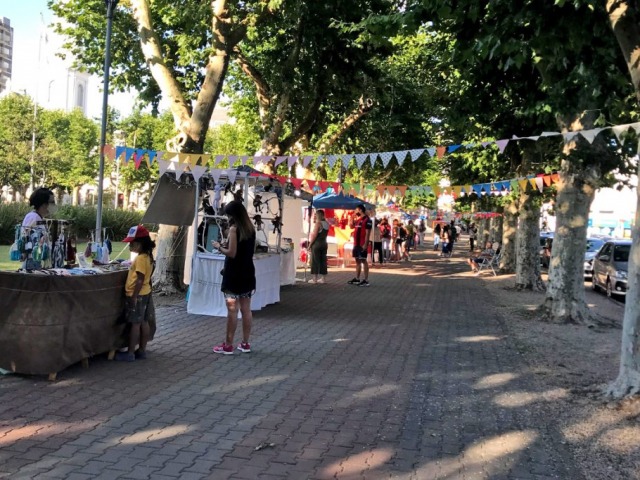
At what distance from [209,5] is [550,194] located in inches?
609

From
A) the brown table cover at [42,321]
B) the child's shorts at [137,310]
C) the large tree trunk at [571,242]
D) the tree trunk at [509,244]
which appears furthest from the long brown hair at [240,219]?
the tree trunk at [509,244]

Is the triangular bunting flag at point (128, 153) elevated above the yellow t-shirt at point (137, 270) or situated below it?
above

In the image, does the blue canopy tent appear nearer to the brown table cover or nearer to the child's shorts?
the child's shorts

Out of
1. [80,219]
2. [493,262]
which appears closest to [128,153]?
[493,262]

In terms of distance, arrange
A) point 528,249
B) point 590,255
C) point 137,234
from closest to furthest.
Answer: point 137,234 < point 528,249 < point 590,255

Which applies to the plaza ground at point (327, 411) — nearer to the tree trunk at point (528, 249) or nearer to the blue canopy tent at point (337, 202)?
the tree trunk at point (528, 249)

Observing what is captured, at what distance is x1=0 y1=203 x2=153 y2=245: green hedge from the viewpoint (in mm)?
27922

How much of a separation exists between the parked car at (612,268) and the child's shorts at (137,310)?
561 inches

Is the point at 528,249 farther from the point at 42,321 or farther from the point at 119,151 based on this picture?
the point at 42,321

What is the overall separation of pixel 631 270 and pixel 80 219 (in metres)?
30.0

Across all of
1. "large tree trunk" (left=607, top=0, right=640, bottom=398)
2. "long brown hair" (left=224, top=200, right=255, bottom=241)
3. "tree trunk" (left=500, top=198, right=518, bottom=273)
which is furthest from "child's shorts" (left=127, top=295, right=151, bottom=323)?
"tree trunk" (left=500, top=198, right=518, bottom=273)

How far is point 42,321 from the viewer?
594 centimetres

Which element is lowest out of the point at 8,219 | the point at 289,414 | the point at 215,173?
the point at 289,414

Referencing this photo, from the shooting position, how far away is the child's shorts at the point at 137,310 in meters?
6.88
